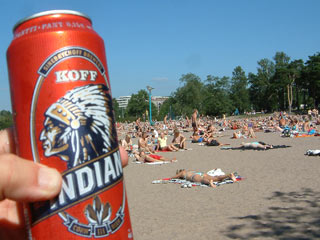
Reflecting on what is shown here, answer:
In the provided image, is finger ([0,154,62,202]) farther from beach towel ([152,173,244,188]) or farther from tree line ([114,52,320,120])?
tree line ([114,52,320,120])

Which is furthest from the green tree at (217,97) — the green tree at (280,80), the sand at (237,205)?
the sand at (237,205)

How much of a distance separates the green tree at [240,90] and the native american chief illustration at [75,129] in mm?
70669

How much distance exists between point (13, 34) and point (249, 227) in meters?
4.45

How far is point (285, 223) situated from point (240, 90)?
68131mm

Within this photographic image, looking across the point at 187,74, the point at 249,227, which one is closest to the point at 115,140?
the point at 249,227

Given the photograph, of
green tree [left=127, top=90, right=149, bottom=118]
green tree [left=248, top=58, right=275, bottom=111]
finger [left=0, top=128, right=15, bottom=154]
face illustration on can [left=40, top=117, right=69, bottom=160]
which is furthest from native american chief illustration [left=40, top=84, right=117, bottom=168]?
green tree [left=127, top=90, right=149, bottom=118]

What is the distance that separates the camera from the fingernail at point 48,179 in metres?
1.55

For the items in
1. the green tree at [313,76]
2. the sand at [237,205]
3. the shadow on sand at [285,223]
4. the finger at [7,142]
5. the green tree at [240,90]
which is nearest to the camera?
the finger at [7,142]

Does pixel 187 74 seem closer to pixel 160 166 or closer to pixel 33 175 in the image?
pixel 160 166

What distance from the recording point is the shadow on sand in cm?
468

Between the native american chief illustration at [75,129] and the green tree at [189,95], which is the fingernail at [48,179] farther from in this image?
the green tree at [189,95]

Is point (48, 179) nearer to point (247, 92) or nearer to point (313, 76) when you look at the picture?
point (313, 76)

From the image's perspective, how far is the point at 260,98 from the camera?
2616 inches

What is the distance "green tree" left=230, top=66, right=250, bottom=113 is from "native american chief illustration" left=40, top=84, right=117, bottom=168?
70.7 m
